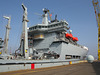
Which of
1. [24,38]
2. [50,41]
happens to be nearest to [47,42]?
[50,41]

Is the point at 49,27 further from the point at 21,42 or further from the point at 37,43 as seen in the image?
the point at 21,42

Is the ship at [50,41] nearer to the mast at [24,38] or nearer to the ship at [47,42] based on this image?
the ship at [47,42]

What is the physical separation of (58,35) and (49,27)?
16.0 ft

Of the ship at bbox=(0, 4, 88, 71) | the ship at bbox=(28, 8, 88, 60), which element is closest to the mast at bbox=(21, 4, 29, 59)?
the ship at bbox=(0, 4, 88, 71)

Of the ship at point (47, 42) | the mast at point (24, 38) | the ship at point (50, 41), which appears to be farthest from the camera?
the ship at point (50, 41)

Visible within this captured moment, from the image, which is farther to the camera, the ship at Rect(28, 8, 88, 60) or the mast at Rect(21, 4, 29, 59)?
the ship at Rect(28, 8, 88, 60)

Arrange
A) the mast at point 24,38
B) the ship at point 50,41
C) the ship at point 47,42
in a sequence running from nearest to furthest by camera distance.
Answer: the mast at point 24,38 < the ship at point 47,42 < the ship at point 50,41

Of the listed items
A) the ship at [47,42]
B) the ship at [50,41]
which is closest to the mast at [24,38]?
the ship at [47,42]

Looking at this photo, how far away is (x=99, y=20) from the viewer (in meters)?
73.3

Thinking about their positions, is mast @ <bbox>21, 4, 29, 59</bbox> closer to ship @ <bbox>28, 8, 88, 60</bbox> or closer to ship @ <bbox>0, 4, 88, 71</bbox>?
ship @ <bbox>0, 4, 88, 71</bbox>

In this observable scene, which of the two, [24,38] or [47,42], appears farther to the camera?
[47,42]

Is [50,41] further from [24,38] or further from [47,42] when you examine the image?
[24,38]

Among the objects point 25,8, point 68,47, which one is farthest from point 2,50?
point 68,47

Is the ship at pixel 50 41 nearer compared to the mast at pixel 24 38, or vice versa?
the mast at pixel 24 38
